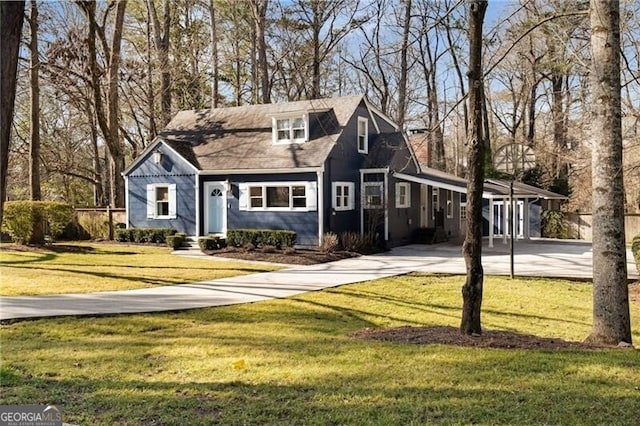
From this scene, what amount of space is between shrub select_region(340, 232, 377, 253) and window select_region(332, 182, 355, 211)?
111 cm

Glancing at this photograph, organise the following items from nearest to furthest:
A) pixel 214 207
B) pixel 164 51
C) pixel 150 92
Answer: pixel 214 207 → pixel 164 51 → pixel 150 92

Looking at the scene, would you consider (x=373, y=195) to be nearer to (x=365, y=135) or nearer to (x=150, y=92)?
(x=365, y=135)

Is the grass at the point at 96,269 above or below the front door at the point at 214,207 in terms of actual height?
below

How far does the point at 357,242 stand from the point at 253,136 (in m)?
6.43

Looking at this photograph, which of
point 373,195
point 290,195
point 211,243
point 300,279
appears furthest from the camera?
point 373,195

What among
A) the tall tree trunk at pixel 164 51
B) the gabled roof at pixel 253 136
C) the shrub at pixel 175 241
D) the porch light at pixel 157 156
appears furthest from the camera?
the tall tree trunk at pixel 164 51

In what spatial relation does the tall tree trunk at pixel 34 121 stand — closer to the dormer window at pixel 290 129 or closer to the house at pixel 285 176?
the house at pixel 285 176

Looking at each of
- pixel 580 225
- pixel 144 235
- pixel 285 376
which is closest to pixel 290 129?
pixel 144 235

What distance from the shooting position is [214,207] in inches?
882

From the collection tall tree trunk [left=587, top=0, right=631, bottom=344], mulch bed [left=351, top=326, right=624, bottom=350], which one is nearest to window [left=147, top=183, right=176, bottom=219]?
mulch bed [left=351, top=326, right=624, bottom=350]

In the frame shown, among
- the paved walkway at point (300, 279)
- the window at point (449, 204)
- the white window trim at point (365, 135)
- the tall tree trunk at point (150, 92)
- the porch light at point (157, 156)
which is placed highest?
the tall tree trunk at point (150, 92)

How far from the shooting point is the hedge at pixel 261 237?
19578mm

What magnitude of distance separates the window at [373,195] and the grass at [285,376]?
1318 cm

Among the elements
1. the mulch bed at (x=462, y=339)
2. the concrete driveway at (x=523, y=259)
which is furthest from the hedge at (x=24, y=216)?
the mulch bed at (x=462, y=339)
